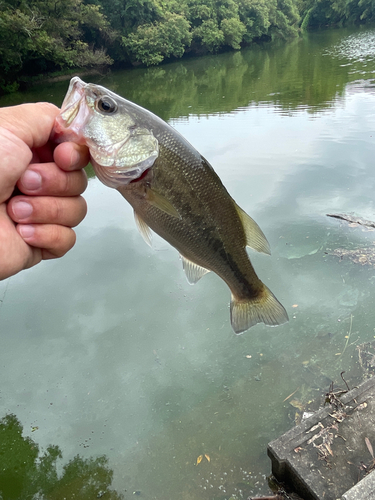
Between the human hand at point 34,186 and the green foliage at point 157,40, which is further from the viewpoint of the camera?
the green foliage at point 157,40

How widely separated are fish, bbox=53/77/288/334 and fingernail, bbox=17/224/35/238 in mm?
505

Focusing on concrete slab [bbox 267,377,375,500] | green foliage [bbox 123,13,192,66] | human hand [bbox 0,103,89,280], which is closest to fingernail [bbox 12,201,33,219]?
human hand [bbox 0,103,89,280]

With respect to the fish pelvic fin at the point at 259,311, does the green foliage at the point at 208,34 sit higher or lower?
higher

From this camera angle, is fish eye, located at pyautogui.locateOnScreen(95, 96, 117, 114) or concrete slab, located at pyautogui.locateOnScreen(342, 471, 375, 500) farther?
concrete slab, located at pyautogui.locateOnScreen(342, 471, 375, 500)

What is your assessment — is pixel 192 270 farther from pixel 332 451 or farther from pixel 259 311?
pixel 332 451

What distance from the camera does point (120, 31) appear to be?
116 feet

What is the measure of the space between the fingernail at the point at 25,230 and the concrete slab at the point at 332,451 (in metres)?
2.53

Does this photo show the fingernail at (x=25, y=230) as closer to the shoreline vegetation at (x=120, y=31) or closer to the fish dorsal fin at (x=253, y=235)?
the fish dorsal fin at (x=253, y=235)

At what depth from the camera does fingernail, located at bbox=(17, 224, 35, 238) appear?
1941 mm

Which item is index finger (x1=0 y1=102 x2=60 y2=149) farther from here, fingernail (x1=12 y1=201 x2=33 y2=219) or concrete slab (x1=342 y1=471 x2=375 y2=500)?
concrete slab (x1=342 y1=471 x2=375 y2=500)

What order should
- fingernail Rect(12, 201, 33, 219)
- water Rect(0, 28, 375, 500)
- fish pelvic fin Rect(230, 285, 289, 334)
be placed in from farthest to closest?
water Rect(0, 28, 375, 500), fish pelvic fin Rect(230, 285, 289, 334), fingernail Rect(12, 201, 33, 219)

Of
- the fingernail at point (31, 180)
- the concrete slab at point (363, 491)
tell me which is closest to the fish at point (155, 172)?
the fingernail at point (31, 180)

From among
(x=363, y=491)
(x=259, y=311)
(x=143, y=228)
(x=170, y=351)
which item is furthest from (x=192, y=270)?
(x=170, y=351)

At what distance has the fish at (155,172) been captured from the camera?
1.81 metres
